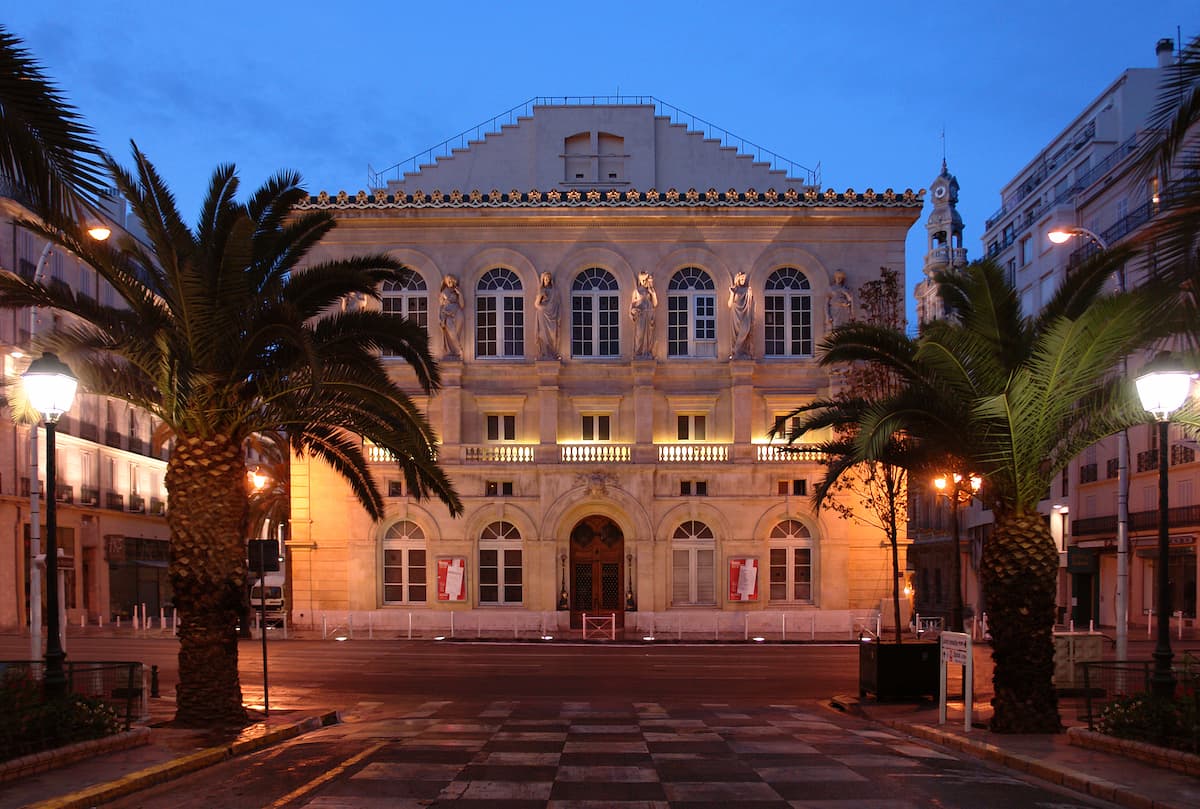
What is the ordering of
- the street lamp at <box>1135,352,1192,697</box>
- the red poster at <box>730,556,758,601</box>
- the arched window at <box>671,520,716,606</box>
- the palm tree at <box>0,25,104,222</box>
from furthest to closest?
1. the arched window at <box>671,520,716,606</box>
2. the red poster at <box>730,556,758,601</box>
3. the street lamp at <box>1135,352,1192,697</box>
4. the palm tree at <box>0,25,104,222</box>

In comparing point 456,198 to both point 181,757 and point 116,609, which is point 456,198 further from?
point 181,757

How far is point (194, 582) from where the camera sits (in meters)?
17.7

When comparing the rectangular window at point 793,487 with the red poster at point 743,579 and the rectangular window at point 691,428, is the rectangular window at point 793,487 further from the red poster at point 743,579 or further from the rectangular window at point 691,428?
the rectangular window at point 691,428

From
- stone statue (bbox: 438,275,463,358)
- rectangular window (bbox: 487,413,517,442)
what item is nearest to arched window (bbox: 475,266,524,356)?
stone statue (bbox: 438,275,463,358)

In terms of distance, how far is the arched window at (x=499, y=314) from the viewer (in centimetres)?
4622

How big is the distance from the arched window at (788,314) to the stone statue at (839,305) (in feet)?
3.41

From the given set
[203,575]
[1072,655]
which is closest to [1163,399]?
[1072,655]

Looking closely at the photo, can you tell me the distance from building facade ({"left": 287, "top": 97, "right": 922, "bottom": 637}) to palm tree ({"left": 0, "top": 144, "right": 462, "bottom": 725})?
25.9 m

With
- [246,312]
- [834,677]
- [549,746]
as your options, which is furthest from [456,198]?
[549,746]

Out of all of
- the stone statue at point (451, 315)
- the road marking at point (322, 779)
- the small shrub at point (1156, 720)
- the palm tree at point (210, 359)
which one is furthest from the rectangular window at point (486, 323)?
the small shrub at point (1156, 720)

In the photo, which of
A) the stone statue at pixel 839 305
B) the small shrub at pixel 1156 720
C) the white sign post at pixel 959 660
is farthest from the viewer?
the stone statue at pixel 839 305

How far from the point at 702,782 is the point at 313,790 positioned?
405cm

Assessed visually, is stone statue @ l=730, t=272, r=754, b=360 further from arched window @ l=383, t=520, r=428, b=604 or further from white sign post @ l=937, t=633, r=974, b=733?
white sign post @ l=937, t=633, r=974, b=733

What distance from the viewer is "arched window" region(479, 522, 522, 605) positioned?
148ft
